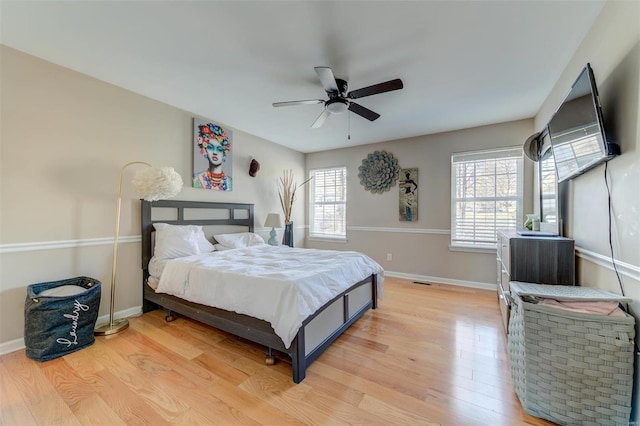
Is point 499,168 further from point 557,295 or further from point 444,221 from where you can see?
point 557,295

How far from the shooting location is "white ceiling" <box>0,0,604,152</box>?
5.53 ft

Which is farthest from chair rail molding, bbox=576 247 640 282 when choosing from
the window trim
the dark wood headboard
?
the dark wood headboard

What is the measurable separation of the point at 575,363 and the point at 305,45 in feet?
8.91

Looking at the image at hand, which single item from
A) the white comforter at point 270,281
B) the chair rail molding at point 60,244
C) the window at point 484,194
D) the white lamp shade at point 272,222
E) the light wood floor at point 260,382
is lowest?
the light wood floor at point 260,382

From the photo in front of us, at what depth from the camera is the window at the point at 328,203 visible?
17.3 feet

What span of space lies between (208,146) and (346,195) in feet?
9.00

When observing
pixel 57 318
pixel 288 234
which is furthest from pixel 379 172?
pixel 57 318

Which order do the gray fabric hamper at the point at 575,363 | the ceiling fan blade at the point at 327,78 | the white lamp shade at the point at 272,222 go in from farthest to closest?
Answer: the white lamp shade at the point at 272,222, the ceiling fan blade at the point at 327,78, the gray fabric hamper at the point at 575,363

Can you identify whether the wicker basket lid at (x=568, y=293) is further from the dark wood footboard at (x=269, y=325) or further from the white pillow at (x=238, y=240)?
the white pillow at (x=238, y=240)

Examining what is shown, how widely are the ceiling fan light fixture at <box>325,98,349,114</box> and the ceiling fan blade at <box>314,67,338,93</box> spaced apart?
5.7 inches

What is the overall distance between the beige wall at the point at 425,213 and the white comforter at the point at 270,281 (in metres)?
1.70

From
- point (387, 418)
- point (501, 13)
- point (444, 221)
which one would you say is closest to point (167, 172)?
point (387, 418)

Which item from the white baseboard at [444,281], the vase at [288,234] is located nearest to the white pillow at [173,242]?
the vase at [288,234]

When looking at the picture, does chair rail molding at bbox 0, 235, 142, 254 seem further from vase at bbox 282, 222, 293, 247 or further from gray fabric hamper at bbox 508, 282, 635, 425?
gray fabric hamper at bbox 508, 282, 635, 425
